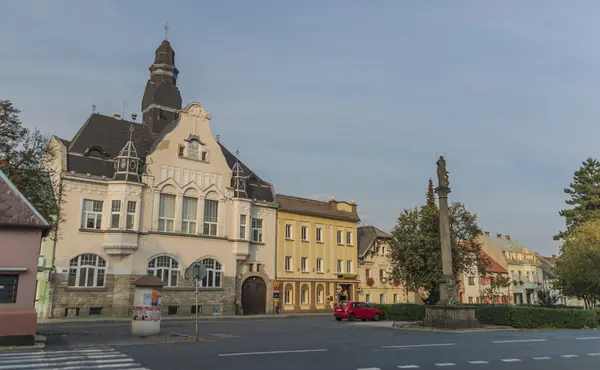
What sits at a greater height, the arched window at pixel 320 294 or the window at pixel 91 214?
the window at pixel 91 214

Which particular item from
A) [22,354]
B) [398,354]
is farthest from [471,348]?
[22,354]

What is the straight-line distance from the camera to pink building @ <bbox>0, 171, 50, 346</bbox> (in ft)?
51.0

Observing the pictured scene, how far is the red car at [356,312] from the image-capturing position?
115 feet

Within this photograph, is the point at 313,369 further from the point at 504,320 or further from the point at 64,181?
the point at 64,181

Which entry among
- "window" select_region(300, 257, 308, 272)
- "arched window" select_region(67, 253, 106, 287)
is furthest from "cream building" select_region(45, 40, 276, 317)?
"window" select_region(300, 257, 308, 272)

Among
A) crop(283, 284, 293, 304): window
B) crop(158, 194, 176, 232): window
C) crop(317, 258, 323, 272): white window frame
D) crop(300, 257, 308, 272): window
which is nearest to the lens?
crop(158, 194, 176, 232): window

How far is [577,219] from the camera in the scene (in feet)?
198

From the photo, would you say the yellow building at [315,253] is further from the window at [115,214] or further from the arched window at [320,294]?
the window at [115,214]

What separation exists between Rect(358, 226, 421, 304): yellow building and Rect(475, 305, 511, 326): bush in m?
21.7

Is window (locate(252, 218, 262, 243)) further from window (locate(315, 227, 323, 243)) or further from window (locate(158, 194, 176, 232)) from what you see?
window (locate(158, 194, 176, 232))

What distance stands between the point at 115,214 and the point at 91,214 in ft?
5.47

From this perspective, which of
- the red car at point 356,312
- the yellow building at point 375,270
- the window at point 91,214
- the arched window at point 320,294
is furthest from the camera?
the yellow building at point 375,270

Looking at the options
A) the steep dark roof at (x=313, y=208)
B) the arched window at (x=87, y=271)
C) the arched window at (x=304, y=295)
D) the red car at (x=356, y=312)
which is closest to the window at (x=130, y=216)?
the arched window at (x=87, y=271)

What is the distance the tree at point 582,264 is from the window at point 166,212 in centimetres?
3438
